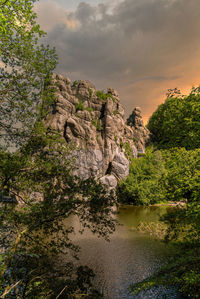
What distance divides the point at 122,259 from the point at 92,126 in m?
35.3

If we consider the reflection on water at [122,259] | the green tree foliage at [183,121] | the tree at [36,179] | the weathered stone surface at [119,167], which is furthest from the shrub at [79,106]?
the tree at [36,179]

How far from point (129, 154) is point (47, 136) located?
156 feet

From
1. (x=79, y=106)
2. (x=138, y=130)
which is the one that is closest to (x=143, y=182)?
(x=79, y=106)

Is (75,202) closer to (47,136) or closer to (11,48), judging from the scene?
(47,136)

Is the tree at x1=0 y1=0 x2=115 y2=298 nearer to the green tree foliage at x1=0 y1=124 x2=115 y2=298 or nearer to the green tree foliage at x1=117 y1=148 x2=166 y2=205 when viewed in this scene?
the green tree foliage at x1=0 y1=124 x2=115 y2=298

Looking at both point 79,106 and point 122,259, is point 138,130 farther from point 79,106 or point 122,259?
point 122,259

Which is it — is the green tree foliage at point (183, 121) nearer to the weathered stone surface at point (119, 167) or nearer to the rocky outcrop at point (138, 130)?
the weathered stone surface at point (119, 167)

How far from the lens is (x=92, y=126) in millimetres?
47625

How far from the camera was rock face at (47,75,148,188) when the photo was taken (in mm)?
42350

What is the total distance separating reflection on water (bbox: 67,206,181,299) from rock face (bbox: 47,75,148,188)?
66.6 feet

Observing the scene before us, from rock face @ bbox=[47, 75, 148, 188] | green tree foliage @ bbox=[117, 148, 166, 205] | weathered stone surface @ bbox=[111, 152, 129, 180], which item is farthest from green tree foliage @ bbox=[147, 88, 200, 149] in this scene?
A: weathered stone surface @ bbox=[111, 152, 129, 180]

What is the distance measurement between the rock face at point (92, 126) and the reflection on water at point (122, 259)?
66.6 ft

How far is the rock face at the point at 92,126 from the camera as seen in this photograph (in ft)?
139

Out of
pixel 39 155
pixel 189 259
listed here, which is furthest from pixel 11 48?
pixel 189 259
